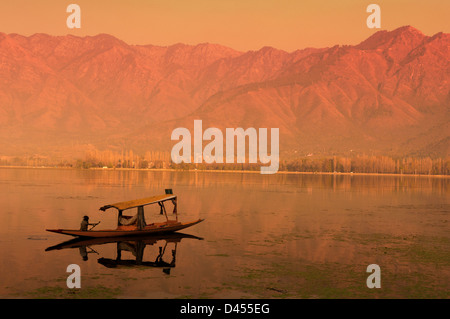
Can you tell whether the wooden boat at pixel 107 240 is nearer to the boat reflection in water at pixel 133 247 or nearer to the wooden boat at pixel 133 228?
the boat reflection in water at pixel 133 247

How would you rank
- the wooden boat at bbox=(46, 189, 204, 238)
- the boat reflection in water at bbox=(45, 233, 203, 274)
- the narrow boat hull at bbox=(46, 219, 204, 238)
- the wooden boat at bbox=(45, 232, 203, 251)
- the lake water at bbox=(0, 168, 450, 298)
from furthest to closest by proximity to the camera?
the wooden boat at bbox=(46, 189, 204, 238) → the narrow boat hull at bbox=(46, 219, 204, 238) → the wooden boat at bbox=(45, 232, 203, 251) → the boat reflection in water at bbox=(45, 233, 203, 274) → the lake water at bbox=(0, 168, 450, 298)

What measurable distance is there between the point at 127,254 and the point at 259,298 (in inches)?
678

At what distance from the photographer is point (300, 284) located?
3812cm

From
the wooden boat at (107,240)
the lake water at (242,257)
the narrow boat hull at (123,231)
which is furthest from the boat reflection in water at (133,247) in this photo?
the narrow boat hull at (123,231)

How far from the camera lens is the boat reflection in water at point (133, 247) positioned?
44.4 m

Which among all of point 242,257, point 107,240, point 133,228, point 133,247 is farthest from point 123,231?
point 242,257

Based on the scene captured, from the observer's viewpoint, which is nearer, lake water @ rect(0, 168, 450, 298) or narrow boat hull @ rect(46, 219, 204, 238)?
lake water @ rect(0, 168, 450, 298)

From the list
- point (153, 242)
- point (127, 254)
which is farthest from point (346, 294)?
point (153, 242)

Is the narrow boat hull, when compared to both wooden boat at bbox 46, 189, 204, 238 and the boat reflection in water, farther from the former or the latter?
the boat reflection in water

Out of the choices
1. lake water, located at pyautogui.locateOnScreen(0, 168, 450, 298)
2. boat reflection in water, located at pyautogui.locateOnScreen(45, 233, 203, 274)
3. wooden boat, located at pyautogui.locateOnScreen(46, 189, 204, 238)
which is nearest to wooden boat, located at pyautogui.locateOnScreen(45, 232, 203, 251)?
boat reflection in water, located at pyautogui.locateOnScreen(45, 233, 203, 274)

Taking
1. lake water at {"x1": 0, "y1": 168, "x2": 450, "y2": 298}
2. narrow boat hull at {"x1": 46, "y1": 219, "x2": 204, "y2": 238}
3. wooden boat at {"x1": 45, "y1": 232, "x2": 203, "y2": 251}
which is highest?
narrow boat hull at {"x1": 46, "y1": 219, "x2": 204, "y2": 238}

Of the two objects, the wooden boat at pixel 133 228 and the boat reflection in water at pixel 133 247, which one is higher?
the wooden boat at pixel 133 228

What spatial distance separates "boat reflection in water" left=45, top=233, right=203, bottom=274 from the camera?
44.4m
